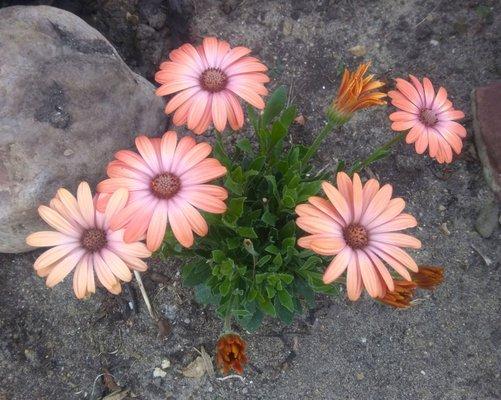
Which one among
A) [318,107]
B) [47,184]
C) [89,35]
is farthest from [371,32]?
[47,184]

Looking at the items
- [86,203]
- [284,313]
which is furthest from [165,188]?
[284,313]

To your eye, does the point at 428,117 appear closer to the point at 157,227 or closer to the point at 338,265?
the point at 338,265

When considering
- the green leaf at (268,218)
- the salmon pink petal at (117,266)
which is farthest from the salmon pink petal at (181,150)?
the green leaf at (268,218)

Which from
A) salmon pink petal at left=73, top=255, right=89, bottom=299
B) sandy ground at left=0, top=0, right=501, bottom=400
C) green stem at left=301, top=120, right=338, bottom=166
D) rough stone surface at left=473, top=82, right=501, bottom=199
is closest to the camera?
salmon pink petal at left=73, top=255, right=89, bottom=299

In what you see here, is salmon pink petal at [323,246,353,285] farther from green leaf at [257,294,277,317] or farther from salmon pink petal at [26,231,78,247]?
salmon pink petal at [26,231,78,247]

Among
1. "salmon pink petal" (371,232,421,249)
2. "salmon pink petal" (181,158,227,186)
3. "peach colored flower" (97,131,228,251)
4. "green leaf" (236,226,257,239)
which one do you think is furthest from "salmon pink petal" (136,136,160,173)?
"salmon pink petal" (371,232,421,249)

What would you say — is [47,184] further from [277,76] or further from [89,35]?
[277,76]
